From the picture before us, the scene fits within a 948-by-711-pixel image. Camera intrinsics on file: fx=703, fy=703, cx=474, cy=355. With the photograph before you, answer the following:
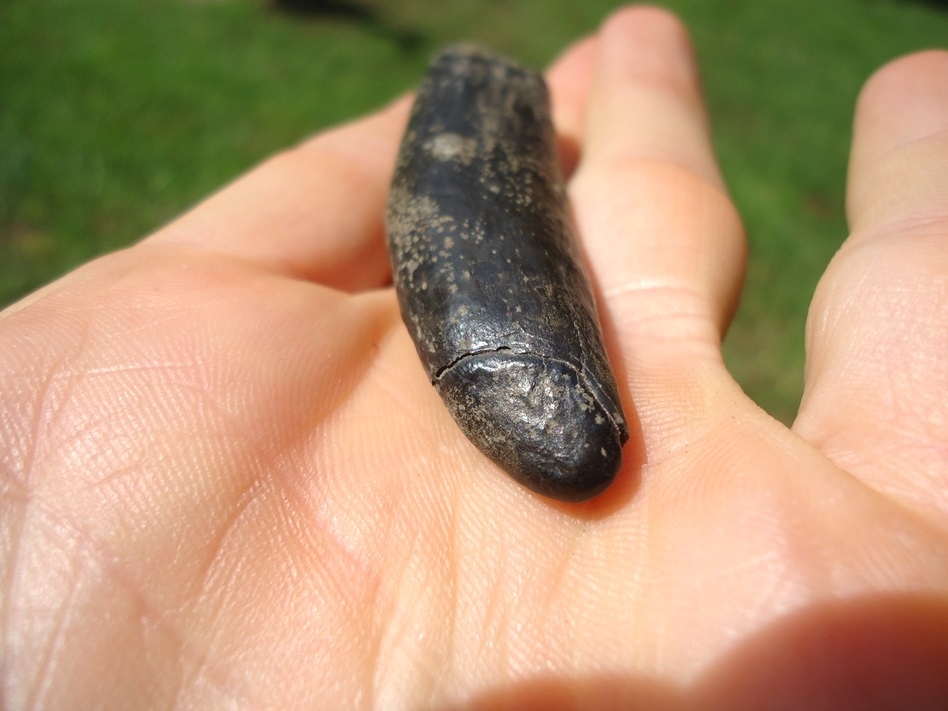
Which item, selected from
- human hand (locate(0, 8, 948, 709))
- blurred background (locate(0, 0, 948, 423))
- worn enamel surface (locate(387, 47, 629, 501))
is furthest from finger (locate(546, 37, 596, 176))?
blurred background (locate(0, 0, 948, 423))

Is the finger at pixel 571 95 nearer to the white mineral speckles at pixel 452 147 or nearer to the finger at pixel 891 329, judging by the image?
the white mineral speckles at pixel 452 147

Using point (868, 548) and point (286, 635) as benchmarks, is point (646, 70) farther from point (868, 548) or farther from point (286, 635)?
point (286, 635)

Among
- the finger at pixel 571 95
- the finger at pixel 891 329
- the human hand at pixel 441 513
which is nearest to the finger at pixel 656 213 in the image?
the human hand at pixel 441 513

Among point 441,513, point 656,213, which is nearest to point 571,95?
point 656,213

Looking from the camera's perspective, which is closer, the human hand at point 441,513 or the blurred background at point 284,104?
the human hand at point 441,513

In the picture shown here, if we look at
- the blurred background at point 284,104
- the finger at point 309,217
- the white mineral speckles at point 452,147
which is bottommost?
the blurred background at point 284,104
